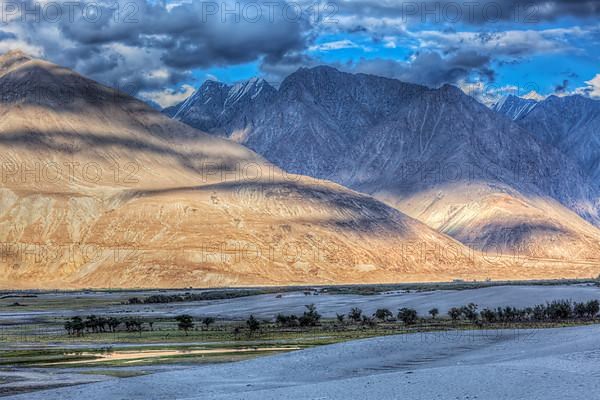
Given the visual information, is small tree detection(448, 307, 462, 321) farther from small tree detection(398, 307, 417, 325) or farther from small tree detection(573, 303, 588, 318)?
small tree detection(573, 303, 588, 318)

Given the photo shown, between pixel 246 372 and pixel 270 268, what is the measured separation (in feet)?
499

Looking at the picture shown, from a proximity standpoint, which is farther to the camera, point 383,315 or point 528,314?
point 383,315

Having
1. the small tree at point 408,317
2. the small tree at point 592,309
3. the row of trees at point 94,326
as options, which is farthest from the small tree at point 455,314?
the row of trees at point 94,326

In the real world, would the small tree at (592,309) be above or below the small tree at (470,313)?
below

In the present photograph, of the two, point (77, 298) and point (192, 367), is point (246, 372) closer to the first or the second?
point (192, 367)

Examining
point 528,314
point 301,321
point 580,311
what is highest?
point 301,321

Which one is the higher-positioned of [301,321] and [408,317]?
[301,321]

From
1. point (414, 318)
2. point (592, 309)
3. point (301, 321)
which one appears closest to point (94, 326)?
point (301, 321)

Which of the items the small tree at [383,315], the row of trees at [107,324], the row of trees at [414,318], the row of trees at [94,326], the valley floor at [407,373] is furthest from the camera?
the small tree at [383,315]

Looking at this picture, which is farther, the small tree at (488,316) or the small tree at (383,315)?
the small tree at (383,315)

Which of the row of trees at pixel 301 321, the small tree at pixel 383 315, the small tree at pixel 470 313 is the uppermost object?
the row of trees at pixel 301 321

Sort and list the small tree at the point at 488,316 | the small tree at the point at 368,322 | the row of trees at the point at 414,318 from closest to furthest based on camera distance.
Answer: the small tree at the point at 488,316 → the row of trees at the point at 414,318 → the small tree at the point at 368,322

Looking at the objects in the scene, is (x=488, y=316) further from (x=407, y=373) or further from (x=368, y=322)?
(x=407, y=373)

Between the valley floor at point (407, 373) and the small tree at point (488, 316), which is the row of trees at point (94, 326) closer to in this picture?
the small tree at point (488, 316)
